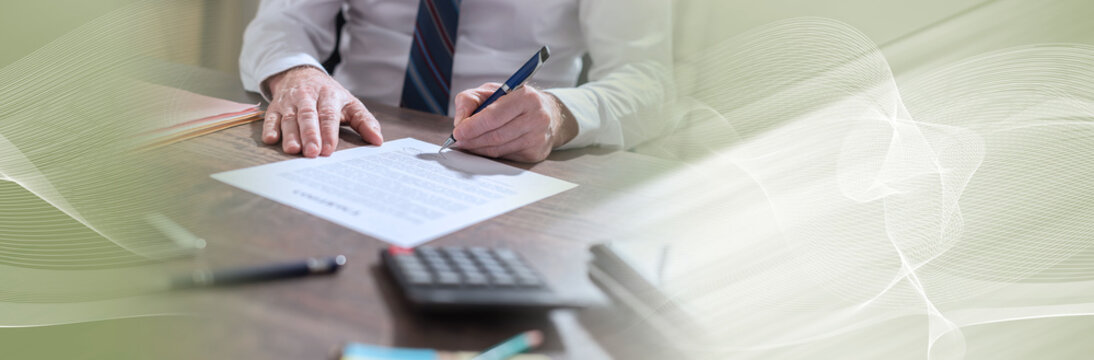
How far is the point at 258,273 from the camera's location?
0.30m

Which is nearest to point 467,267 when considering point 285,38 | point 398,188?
point 398,188

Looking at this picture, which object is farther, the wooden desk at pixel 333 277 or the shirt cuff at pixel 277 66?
the shirt cuff at pixel 277 66

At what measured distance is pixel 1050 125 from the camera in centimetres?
72

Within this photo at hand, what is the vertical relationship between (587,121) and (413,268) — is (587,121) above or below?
below

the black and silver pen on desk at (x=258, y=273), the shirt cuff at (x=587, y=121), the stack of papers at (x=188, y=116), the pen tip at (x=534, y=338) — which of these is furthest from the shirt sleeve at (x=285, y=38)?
the pen tip at (x=534, y=338)

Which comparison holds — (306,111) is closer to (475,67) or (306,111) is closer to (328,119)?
(328,119)

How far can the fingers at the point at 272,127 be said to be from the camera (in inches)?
24.6

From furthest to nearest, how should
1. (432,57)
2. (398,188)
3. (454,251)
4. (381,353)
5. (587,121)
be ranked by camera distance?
(432,57)
(587,121)
(398,188)
(454,251)
(381,353)

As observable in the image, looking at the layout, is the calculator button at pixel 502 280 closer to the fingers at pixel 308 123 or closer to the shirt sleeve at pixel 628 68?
the fingers at pixel 308 123

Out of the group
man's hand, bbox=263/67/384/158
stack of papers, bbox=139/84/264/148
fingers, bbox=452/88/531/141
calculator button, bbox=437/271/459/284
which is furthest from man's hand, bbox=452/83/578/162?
calculator button, bbox=437/271/459/284

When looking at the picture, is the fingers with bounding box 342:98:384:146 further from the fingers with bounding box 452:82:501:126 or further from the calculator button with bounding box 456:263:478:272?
the calculator button with bounding box 456:263:478:272

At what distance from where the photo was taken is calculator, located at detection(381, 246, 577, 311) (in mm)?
276

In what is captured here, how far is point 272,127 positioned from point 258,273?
40 cm

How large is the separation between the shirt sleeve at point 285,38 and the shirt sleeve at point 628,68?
0.46 meters
